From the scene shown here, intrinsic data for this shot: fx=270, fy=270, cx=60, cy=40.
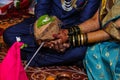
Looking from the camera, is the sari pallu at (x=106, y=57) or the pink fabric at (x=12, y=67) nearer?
the pink fabric at (x=12, y=67)

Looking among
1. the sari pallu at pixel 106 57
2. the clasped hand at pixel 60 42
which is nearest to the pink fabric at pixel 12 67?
the clasped hand at pixel 60 42

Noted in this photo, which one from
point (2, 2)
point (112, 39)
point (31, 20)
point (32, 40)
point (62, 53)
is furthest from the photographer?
point (2, 2)

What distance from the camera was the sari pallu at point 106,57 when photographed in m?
1.47

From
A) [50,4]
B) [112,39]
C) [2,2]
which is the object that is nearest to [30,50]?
[50,4]

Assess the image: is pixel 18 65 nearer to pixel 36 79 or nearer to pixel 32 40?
pixel 36 79

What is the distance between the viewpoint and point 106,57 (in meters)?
1.54

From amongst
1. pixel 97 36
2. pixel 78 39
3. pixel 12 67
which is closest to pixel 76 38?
pixel 78 39

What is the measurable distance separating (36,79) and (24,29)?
44 centimetres

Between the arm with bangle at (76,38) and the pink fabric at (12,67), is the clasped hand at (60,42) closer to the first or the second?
the arm with bangle at (76,38)

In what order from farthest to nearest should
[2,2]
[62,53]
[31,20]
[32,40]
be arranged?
[2,2], [31,20], [32,40], [62,53]

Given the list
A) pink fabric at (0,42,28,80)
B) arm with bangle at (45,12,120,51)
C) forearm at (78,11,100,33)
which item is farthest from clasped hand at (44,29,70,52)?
pink fabric at (0,42,28,80)

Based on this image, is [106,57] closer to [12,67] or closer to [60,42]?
[60,42]

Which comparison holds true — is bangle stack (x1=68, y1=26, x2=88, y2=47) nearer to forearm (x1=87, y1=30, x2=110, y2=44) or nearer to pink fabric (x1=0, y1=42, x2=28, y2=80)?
forearm (x1=87, y1=30, x2=110, y2=44)

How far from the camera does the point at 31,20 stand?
210cm
